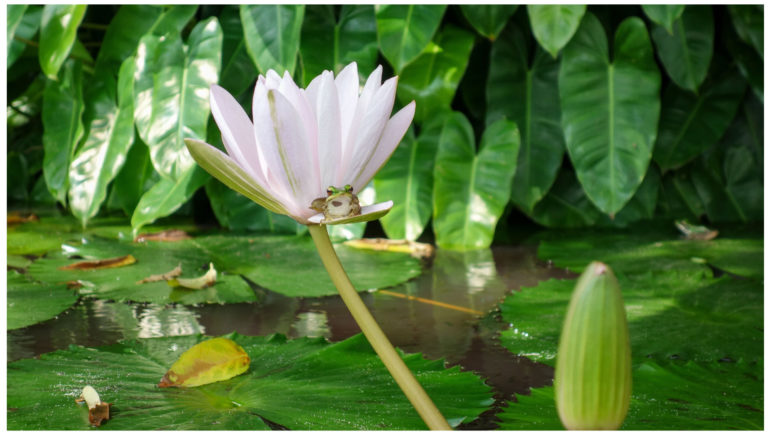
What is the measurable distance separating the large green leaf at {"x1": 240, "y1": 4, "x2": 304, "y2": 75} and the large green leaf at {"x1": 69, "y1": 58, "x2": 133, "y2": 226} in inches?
15.5

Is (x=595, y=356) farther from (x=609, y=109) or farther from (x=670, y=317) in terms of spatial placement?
(x=609, y=109)

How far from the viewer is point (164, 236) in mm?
2004

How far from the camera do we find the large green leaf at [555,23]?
6.24 ft

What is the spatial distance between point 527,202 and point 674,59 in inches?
25.4

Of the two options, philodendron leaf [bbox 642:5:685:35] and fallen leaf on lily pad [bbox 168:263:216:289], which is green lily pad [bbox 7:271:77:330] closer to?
fallen leaf on lily pad [bbox 168:263:216:289]

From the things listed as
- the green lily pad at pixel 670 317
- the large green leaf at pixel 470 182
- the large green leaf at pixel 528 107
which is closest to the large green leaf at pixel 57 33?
the large green leaf at pixel 470 182

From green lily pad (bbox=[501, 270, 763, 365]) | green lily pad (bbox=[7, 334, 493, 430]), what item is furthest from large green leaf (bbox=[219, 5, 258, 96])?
green lily pad (bbox=[7, 334, 493, 430])

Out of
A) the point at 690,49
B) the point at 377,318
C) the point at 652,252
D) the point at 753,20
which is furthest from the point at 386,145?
the point at 753,20

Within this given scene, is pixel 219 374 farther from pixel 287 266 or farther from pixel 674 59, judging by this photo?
pixel 674 59

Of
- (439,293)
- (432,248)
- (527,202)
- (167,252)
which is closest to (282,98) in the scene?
(439,293)

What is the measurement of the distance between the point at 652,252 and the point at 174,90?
1.34 meters

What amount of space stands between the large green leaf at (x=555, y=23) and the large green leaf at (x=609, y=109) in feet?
0.62

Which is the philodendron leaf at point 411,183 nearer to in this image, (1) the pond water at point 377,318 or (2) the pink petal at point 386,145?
(1) the pond water at point 377,318

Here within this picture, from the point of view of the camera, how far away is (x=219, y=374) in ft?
2.60
